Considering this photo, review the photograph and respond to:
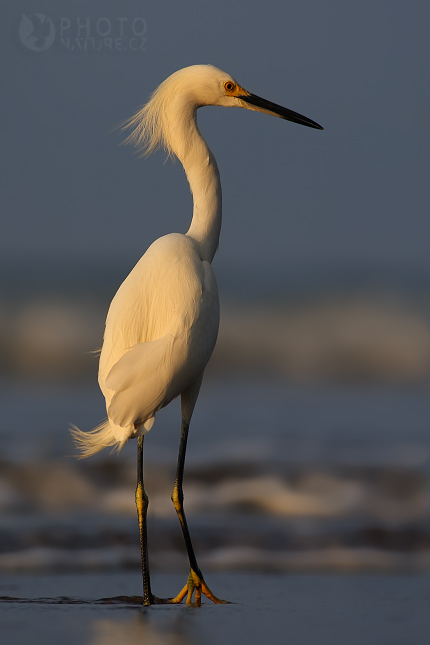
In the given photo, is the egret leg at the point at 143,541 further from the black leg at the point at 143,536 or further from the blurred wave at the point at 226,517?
the blurred wave at the point at 226,517

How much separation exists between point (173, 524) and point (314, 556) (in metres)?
1.21

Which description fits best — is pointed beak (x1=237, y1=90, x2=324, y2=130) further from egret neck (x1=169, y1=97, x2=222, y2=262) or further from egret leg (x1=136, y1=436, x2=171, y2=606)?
egret leg (x1=136, y1=436, x2=171, y2=606)

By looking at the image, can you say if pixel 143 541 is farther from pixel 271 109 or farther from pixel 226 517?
pixel 271 109

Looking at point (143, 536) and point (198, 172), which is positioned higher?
point (198, 172)

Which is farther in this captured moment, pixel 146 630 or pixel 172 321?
pixel 172 321

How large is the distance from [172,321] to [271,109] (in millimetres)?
1656

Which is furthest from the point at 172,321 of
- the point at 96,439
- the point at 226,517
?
the point at 226,517

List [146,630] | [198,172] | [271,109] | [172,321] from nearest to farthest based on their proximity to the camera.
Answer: [146,630] < [172,321] < [198,172] < [271,109]

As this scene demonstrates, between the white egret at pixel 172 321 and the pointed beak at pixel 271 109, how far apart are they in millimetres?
176

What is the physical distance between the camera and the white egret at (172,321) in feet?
12.9

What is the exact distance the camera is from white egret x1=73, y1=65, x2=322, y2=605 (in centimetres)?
393

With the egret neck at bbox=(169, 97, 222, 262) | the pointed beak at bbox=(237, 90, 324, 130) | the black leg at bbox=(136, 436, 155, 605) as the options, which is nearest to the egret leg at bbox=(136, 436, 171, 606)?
the black leg at bbox=(136, 436, 155, 605)

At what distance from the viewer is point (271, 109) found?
484cm

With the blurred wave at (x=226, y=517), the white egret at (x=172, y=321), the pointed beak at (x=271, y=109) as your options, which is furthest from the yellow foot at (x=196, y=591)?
the pointed beak at (x=271, y=109)
